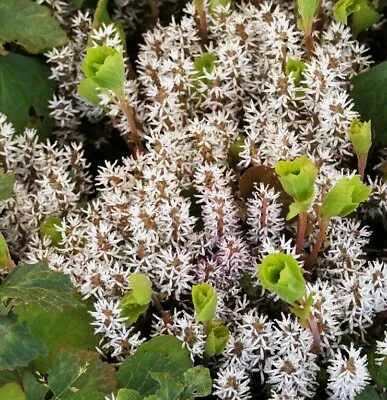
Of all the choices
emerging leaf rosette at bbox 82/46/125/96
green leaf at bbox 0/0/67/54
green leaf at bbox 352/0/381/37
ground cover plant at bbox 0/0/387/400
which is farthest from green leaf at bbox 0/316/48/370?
green leaf at bbox 352/0/381/37

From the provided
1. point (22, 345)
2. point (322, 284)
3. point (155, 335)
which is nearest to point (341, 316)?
point (322, 284)

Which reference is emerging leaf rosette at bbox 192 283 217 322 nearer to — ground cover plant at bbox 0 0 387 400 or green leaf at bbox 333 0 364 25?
ground cover plant at bbox 0 0 387 400

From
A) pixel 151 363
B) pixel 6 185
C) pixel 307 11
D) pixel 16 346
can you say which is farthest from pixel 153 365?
pixel 307 11

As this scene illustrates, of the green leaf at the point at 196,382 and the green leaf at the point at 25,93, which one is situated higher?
the green leaf at the point at 25,93

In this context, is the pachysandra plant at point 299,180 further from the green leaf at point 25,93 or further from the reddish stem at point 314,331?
the green leaf at point 25,93

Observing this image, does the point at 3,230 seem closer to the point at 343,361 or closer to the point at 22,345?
the point at 22,345

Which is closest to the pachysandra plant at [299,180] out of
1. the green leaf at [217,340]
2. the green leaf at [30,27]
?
the green leaf at [217,340]
